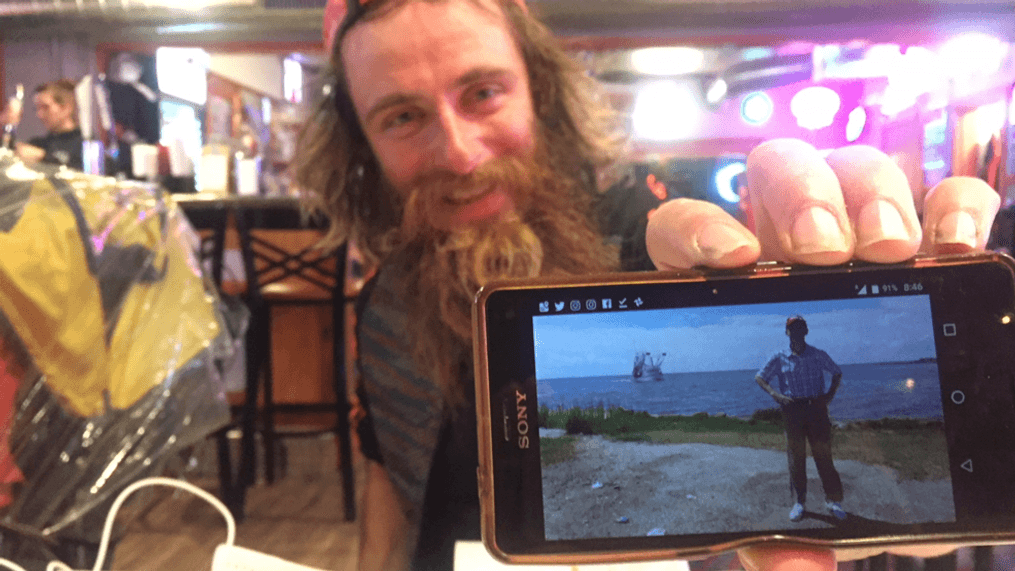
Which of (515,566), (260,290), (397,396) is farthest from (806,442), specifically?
(260,290)

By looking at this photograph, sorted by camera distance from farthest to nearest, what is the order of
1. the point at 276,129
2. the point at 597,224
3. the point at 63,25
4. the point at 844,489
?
the point at 276,129, the point at 597,224, the point at 63,25, the point at 844,489

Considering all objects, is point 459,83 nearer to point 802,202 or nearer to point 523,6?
point 523,6

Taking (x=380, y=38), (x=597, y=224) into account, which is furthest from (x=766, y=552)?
(x=380, y=38)

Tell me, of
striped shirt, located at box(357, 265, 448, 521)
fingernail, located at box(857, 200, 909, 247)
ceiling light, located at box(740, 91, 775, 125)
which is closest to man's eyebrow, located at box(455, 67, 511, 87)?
striped shirt, located at box(357, 265, 448, 521)

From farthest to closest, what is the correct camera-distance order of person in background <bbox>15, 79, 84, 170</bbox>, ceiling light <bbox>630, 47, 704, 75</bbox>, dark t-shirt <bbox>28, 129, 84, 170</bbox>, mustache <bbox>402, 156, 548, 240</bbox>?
dark t-shirt <bbox>28, 129, 84, 170</bbox>, person in background <bbox>15, 79, 84, 170</bbox>, ceiling light <bbox>630, 47, 704, 75</bbox>, mustache <bbox>402, 156, 548, 240</bbox>

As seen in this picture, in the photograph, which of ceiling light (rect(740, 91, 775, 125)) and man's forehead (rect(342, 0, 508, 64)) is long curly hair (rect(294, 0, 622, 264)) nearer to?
man's forehead (rect(342, 0, 508, 64))

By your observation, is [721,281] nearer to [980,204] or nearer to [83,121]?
[980,204]

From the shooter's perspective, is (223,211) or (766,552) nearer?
(766,552)
